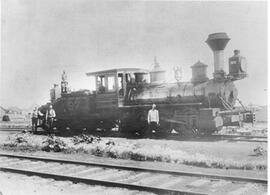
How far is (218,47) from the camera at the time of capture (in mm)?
8727

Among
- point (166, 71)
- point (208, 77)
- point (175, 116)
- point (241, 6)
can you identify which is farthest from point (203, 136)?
point (241, 6)

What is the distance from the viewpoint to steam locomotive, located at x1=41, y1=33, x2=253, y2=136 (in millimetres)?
8945

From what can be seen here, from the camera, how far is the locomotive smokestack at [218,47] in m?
8.47

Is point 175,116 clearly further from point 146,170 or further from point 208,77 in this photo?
point 146,170

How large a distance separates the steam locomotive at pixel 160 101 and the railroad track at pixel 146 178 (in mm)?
3955

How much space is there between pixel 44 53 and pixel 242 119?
6288 millimetres

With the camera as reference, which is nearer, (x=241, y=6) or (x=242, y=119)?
(x=241, y=6)

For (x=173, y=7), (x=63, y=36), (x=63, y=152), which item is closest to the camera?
(x=173, y=7)

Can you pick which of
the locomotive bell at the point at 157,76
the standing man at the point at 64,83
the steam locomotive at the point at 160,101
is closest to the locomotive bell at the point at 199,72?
the steam locomotive at the point at 160,101

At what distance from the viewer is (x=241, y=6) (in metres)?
5.32

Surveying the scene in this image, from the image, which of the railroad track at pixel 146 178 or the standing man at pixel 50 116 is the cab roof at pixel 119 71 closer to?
the standing man at pixel 50 116

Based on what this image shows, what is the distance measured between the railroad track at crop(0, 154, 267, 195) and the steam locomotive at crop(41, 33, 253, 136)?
3955 mm

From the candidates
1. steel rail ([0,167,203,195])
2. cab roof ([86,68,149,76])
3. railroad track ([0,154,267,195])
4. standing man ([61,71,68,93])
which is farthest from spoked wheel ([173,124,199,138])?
standing man ([61,71,68,93])

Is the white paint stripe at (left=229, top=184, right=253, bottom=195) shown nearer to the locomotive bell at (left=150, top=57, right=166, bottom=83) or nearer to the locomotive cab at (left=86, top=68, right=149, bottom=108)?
the locomotive cab at (left=86, top=68, right=149, bottom=108)
